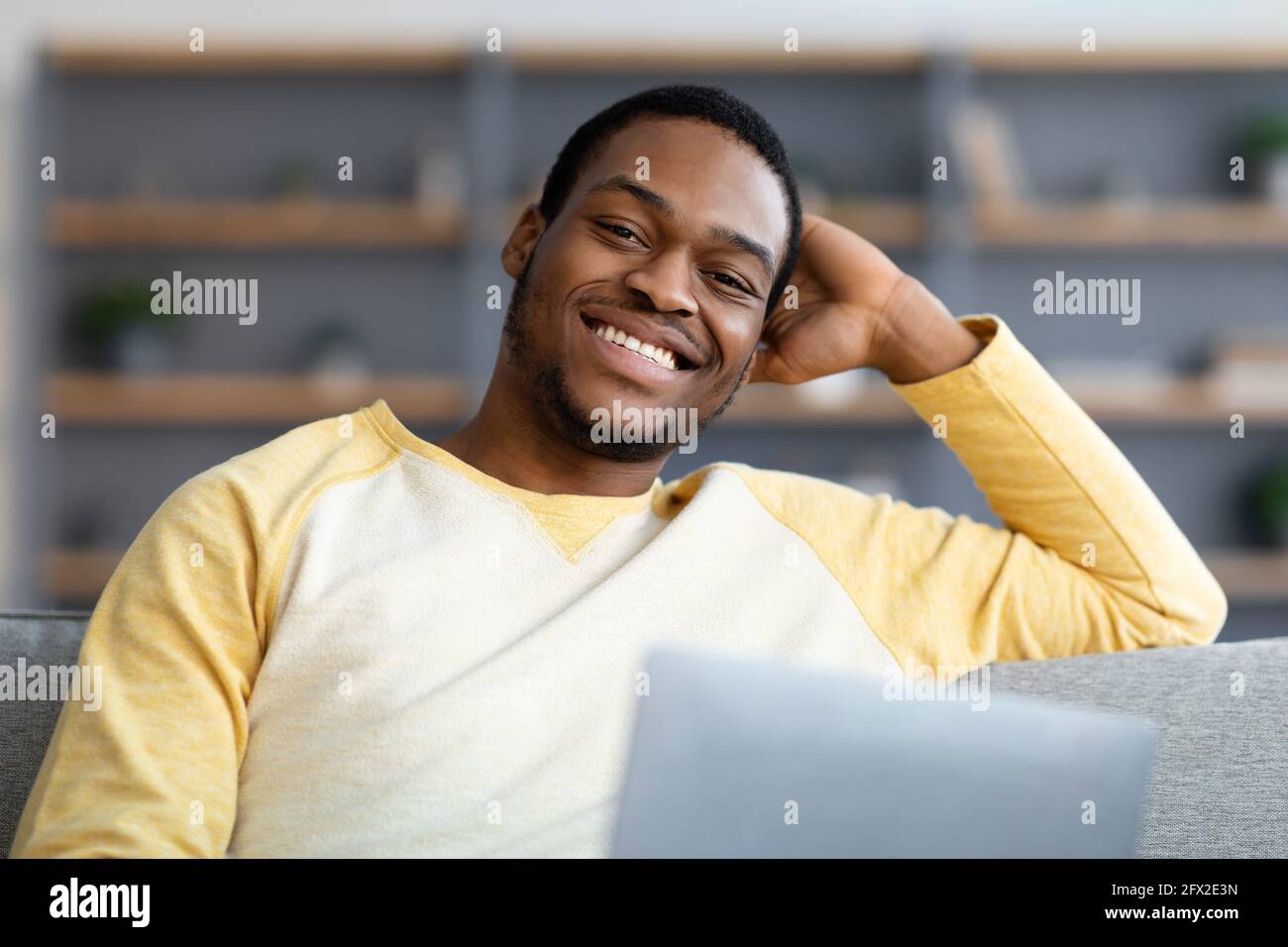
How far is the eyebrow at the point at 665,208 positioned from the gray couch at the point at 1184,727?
508 millimetres

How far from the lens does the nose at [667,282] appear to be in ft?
4.11

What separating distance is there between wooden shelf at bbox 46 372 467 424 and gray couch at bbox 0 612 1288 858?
8.61 feet

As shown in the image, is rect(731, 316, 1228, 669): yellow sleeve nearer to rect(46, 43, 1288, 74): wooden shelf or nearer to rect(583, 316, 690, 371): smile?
rect(583, 316, 690, 371): smile

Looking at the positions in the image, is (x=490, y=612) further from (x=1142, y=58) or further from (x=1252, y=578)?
(x=1142, y=58)

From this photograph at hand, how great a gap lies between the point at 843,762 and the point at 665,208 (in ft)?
2.35

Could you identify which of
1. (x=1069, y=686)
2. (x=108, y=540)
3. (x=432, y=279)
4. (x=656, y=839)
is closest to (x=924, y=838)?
(x=656, y=839)

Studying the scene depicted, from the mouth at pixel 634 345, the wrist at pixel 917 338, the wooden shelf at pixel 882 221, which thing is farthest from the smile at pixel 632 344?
the wooden shelf at pixel 882 221

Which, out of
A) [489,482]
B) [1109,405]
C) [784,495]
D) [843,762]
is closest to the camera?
[843,762]

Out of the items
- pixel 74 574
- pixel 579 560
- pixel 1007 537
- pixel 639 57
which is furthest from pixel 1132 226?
pixel 74 574

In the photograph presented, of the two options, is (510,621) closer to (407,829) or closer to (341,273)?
(407,829)

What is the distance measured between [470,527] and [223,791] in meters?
0.32

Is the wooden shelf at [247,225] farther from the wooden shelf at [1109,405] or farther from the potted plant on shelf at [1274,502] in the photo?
the potted plant on shelf at [1274,502]

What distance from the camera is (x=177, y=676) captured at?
1.01 metres

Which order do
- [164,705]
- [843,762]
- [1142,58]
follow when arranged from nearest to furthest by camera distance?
[843,762] → [164,705] → [1142,58]
